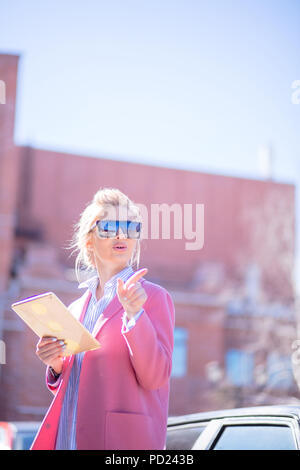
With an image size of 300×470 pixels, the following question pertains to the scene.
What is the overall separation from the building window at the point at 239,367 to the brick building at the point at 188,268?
0.03 metres

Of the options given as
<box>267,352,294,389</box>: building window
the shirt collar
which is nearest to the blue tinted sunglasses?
the shirt collar

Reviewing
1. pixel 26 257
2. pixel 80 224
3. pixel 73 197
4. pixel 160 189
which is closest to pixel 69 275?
pixel 26 257

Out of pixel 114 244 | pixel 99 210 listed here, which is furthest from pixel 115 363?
pixel 99 210

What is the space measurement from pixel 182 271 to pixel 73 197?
394 centimetres

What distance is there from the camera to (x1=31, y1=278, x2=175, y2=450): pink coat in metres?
1.82

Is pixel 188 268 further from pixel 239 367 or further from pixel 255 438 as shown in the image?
Result: pixel 255 438

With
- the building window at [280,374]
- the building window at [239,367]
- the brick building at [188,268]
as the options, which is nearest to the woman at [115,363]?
the brick building at [188,268]

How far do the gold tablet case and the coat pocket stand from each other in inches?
8.2

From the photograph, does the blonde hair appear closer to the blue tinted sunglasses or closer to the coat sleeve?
the blue tinted sunglasses

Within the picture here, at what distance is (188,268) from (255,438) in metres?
17.1

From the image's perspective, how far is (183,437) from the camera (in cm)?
315
